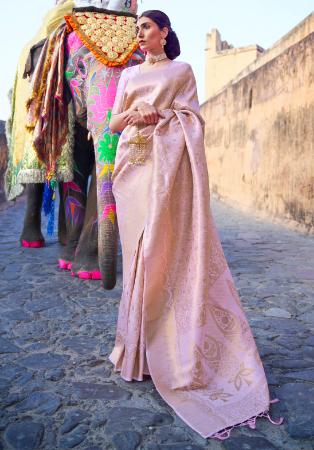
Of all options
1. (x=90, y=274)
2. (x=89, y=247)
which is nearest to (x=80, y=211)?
(x=89, y=247)

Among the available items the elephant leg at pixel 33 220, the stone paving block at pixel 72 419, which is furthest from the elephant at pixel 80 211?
the stone paving block at pixel 72 419

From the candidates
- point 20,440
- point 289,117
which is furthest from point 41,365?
point 289,117

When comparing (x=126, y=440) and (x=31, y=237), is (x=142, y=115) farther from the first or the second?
(x=31, y=237)

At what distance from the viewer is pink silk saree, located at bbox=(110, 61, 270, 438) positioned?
2121mm

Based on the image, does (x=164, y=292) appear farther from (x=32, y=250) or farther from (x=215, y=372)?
(x=32, y=250)

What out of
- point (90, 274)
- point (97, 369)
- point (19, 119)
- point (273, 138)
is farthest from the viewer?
point (273, 138)

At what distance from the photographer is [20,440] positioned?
1766 millimetres

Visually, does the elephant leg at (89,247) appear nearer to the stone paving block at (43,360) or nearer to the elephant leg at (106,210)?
the elephant leg at (106,210)

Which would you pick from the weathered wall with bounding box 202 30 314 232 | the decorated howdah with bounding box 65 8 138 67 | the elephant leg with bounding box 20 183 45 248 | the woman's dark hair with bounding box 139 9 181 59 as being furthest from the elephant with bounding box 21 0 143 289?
the weathered wall with bounding box 202 30 314 232

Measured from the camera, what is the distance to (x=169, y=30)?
224 centimetres

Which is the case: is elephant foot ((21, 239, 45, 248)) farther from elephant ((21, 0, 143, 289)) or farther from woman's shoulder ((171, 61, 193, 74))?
woman's shoulder ((171, 61, 193, 74))

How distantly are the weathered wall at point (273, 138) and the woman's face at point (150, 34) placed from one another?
499 cm

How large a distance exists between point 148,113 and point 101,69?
124 centimetres

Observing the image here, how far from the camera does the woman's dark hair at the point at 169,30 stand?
2201 millimetres
